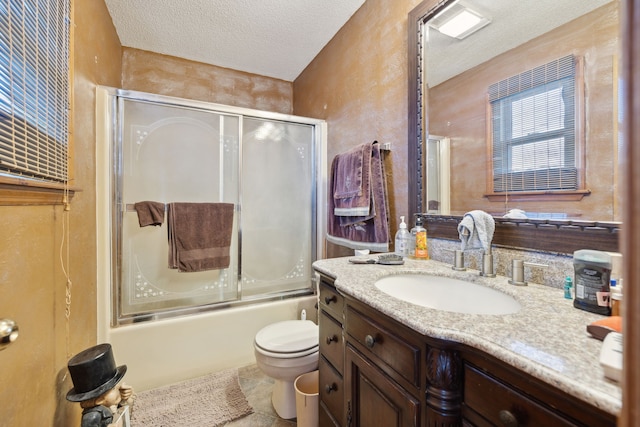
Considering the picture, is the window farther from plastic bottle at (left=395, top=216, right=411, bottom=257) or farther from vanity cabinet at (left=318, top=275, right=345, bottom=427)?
vanity cabinet at (left=318, top=275, right=345, bottom=427)

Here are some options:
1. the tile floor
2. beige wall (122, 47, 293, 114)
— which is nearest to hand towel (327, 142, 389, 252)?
the tile floor


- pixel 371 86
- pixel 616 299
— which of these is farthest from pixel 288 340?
pixel 371 86

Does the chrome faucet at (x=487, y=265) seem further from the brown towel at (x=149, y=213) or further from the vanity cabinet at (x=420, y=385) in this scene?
the brown towel at (x=149, y=213)

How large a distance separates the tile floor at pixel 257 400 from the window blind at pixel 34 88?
4.78 ft

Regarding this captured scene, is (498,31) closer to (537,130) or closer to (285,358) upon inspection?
(537,130)

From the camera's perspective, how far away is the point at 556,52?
33.6 inches

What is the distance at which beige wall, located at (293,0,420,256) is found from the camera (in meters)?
1.50

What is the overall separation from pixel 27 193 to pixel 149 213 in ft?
3.32

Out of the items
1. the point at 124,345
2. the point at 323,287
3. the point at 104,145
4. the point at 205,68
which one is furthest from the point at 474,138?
the point at 205,68

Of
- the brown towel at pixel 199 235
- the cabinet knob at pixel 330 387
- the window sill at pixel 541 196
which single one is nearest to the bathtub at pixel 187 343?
the brown towel at pixel 199 235

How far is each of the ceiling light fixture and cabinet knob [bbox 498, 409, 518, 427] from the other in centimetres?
130

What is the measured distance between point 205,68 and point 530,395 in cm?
306

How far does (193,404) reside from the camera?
1.57 metres

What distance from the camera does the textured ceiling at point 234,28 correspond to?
6.02ft
